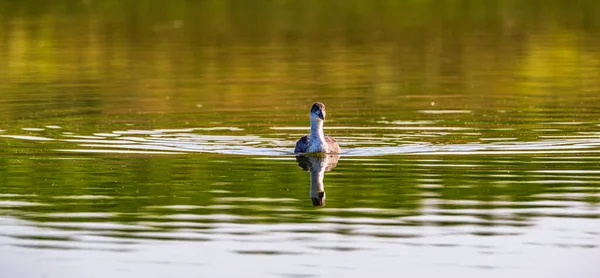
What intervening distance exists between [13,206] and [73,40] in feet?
129

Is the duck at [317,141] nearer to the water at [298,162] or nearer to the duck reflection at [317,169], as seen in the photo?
the duck reflection at [317,169]

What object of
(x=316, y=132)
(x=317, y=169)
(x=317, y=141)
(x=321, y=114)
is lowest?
(x=317, y=169)

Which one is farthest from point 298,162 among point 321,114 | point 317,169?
point 321,114

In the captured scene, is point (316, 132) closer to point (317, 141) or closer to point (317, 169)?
point (317, 141)

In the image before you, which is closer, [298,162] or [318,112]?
[298,162]

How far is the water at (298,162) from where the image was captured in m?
16.3

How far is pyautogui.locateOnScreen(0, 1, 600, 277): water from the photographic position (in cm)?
1628

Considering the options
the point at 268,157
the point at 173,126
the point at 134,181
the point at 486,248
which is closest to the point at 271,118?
the point at 173,126

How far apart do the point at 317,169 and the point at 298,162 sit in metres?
0.85

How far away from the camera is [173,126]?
95.7ft

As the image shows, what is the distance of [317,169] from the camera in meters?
23.4

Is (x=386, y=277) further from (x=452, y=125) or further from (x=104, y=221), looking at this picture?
(x=452, y=125)

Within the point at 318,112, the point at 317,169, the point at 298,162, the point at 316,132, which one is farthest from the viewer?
the point at 318,112

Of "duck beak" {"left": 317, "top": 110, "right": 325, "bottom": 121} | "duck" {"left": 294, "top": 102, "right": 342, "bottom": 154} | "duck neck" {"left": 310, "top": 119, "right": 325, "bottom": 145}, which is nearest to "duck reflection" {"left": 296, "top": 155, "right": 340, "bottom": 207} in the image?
"duck" {"left": 294, "top": 102, "right": 342, "bottom": 154}
